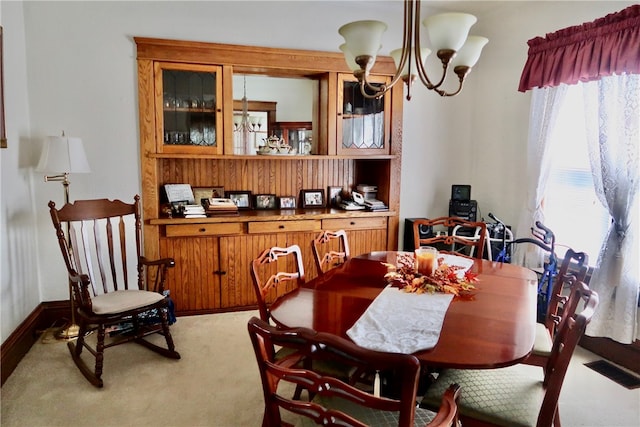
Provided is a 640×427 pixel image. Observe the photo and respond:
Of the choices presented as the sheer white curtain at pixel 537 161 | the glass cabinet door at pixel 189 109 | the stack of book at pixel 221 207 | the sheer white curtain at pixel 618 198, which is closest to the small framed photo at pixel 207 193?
the stack of book at pixel 221 207

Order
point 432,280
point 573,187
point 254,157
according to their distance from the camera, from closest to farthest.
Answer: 1. point 432,280
2. point 573,187
3. point 254,157

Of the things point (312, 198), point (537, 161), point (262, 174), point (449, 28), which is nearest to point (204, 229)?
point (262, 174)

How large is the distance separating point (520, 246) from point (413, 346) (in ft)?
8.15

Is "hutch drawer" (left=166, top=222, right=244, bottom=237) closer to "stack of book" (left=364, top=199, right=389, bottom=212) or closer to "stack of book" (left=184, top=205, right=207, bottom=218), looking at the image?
"stack of book" (left=184, top=205, right=207, bottom=218)

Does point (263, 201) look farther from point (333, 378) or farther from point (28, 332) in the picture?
point (333, 378)

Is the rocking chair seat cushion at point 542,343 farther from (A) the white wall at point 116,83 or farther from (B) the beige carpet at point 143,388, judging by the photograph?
(A) the white wall at point 116,83

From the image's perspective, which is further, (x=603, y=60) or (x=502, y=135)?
(x=502, y=135)

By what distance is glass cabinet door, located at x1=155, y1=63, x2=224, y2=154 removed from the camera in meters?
3.42

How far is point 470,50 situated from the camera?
207cm

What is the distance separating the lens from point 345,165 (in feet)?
13.8

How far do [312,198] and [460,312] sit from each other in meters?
2.48

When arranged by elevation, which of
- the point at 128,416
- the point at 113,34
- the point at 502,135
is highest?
the point at 113,34

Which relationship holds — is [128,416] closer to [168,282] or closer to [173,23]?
[168,282]

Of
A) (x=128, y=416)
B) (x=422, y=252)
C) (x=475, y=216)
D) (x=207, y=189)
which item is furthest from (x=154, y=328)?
(x=475, y=216)
